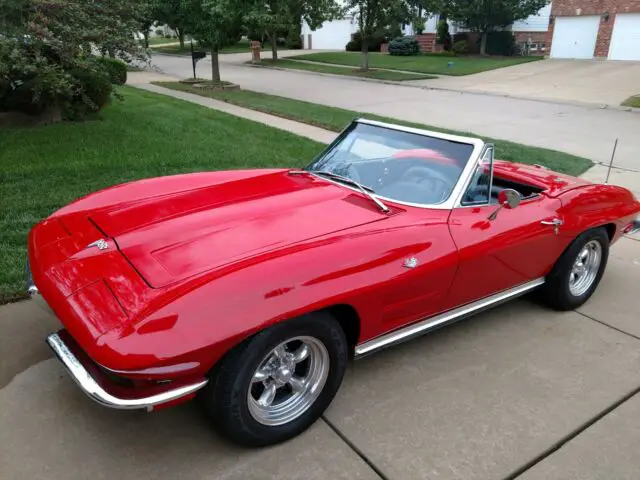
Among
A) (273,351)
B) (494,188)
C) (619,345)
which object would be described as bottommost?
(619,345)

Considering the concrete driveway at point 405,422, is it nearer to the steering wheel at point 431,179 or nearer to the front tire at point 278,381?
the front tire at point 278,381

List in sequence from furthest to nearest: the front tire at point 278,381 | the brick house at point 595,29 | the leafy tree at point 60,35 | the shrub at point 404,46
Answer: the shrub at point 404,46, the brick house at point 595,29, the leafy tree at point 60,35, the front tire at point 278,381

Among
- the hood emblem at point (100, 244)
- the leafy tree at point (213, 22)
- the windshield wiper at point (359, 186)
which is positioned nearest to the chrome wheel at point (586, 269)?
the windshield wiper at point (359, 186)

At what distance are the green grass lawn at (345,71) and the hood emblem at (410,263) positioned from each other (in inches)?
752

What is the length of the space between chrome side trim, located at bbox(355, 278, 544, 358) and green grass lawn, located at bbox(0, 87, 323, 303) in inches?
98.4

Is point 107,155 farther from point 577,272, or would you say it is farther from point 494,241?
point 577,272

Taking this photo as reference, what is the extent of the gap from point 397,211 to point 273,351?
1114 mm

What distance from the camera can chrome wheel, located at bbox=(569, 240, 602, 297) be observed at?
3951 millimetres

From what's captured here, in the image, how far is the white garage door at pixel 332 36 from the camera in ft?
135

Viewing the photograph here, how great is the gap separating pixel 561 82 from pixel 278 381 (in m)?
21.2

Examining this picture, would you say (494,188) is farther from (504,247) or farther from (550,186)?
(504,247)

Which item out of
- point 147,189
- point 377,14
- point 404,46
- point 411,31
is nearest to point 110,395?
point 147,189

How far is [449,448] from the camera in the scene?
8.38ft

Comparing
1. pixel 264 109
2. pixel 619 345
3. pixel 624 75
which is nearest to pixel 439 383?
pixel 619 345
